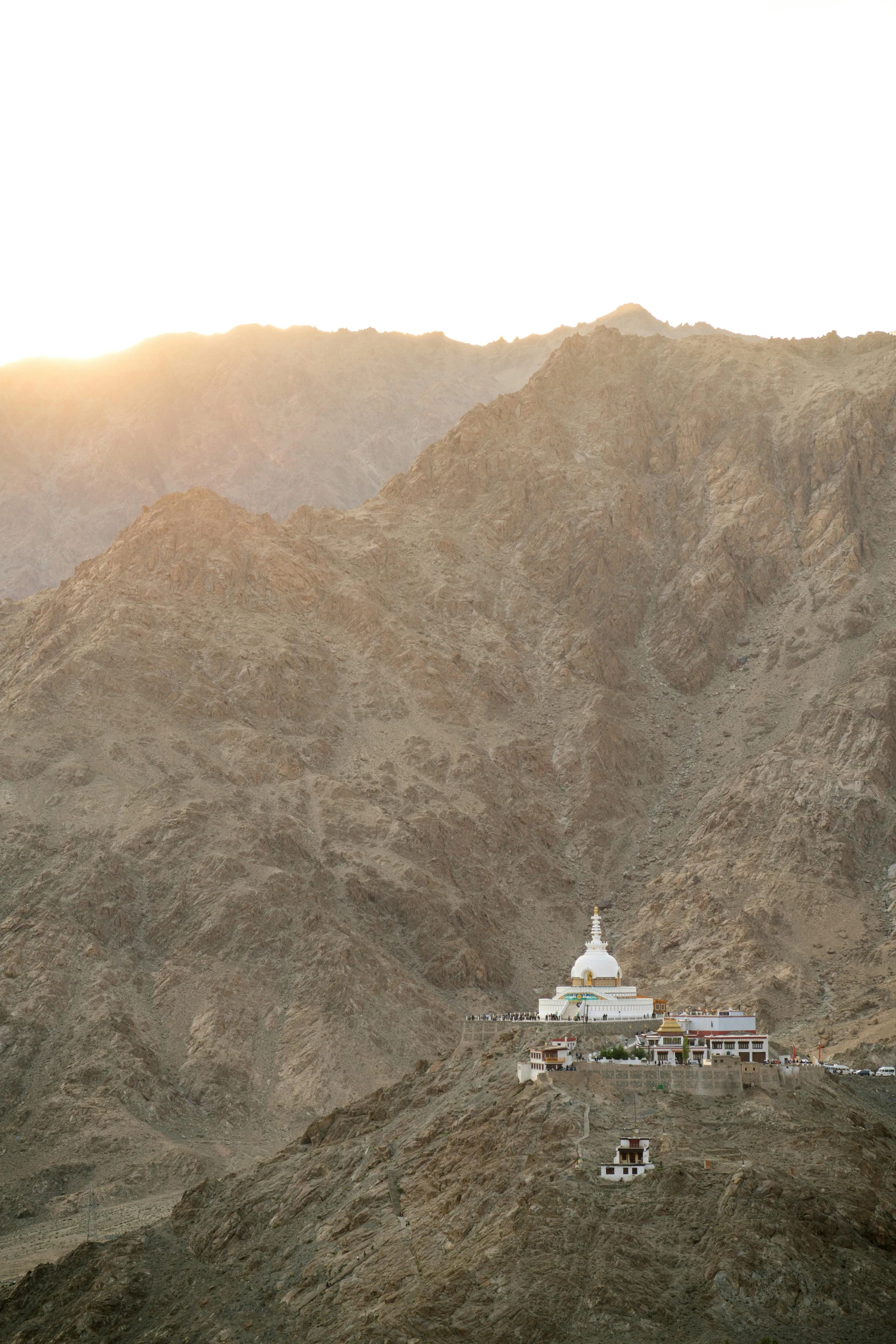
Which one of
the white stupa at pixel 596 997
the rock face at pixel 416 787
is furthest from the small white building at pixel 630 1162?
the rock face at pixel 416 787

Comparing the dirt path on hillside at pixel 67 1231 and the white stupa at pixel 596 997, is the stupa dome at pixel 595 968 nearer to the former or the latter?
the white stupa at pixel 596 997

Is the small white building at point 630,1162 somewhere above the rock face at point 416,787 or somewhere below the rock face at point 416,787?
below

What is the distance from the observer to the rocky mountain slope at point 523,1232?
71500mm

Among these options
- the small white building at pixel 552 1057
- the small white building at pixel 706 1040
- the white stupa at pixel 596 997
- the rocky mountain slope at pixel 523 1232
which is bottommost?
the rocky mountain slope at pixel 523 1232

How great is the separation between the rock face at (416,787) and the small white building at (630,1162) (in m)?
46.2

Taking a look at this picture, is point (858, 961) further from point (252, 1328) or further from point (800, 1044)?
point (252, 1328)

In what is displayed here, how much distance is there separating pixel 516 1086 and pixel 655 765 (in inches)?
3510

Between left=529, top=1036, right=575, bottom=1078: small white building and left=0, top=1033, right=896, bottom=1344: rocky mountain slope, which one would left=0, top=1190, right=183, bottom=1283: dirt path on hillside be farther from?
left=529, top=1036, right=575, bottom=1078: small white building

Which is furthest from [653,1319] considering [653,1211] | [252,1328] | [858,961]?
[858,961]

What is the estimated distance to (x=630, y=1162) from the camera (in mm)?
78688

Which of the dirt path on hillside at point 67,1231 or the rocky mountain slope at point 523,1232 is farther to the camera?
the dirt path on hillside at point 67,1231

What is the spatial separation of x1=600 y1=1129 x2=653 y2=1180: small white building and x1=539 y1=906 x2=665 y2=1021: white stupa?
21.6 meters

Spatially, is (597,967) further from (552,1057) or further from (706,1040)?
(552,1057)

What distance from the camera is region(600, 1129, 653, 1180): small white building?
78.2 meters
